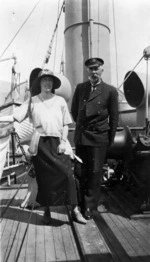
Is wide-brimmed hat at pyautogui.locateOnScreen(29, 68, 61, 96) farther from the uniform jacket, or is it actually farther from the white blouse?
the uniform jacket

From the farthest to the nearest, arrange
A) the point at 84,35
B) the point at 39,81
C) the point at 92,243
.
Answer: the point at 84,35
the point at 39,81
the point at 92,243

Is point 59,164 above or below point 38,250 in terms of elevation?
above

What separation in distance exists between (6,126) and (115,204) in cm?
193

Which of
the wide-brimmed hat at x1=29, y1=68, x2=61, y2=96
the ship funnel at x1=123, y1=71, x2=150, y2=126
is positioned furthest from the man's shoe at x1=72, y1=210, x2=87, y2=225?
the ship funnel at x1=123, y1=71, x2=150, y2=126

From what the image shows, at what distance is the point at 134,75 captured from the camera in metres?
5.99

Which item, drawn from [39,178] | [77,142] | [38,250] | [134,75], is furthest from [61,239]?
[134,75]

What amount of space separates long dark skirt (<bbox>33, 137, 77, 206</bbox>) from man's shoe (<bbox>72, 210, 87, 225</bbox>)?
201mm

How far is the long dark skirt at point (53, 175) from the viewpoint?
299 centimetres

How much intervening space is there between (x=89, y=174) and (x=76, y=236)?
2.56 feet

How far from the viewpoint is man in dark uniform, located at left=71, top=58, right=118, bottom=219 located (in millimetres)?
3255

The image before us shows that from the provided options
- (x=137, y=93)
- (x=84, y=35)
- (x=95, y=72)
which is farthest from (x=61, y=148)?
(x=84, y=35)

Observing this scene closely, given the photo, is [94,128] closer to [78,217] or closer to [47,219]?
[78,217]

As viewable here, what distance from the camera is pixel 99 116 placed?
3266 mm

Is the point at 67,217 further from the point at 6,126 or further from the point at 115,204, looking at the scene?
the point at 6,126
